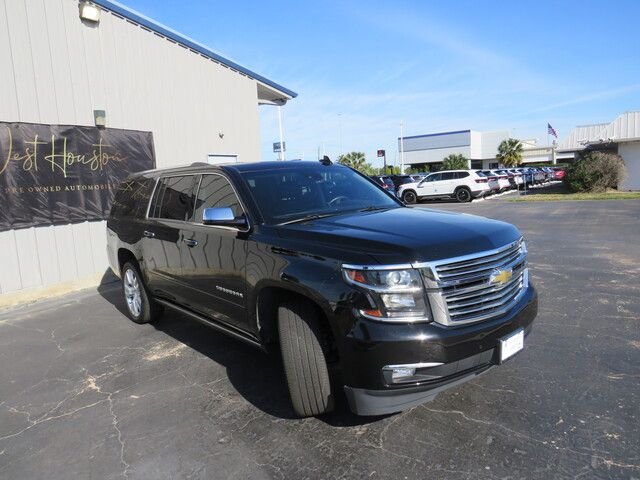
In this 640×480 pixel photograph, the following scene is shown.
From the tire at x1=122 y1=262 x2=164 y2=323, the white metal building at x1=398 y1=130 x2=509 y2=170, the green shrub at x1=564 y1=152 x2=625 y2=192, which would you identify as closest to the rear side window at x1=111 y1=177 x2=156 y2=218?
the tire at x1=122 y1=262 x2=164 y2=323

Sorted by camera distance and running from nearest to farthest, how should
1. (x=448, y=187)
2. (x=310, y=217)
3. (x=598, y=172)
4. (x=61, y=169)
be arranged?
1. (x=310, y=217)
2. (x=61, y=169)
3. (x=598, y=172)
4. (x=448, y=187)

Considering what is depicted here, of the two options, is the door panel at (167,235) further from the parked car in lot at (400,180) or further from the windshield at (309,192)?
the parked car in lot at (400,180)

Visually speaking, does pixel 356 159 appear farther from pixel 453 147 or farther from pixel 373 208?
→ pixel 373 208

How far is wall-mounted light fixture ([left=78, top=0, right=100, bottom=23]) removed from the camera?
7996 mm

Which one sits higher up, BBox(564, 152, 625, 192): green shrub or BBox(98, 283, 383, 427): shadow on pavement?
BBox(564, 152, 625, 192): green shrub

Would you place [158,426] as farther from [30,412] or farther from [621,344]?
[621,344]

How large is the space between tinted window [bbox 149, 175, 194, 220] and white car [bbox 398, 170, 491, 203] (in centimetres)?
2172

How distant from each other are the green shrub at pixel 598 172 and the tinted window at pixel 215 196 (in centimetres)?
2634

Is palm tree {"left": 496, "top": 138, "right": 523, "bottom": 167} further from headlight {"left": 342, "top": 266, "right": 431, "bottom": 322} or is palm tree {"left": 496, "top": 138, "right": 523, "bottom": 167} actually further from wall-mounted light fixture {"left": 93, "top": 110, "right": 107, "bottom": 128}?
headlight {"left": 342, "top": 266, "right": 431, "bottom": 322}

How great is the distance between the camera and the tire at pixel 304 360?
304 cm

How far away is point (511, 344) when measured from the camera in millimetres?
3055

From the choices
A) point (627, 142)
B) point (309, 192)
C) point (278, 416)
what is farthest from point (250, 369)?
point (627, 142)

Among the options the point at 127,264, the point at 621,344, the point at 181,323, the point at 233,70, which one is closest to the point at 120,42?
the point at 233,70

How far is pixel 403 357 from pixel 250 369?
2029 mm
